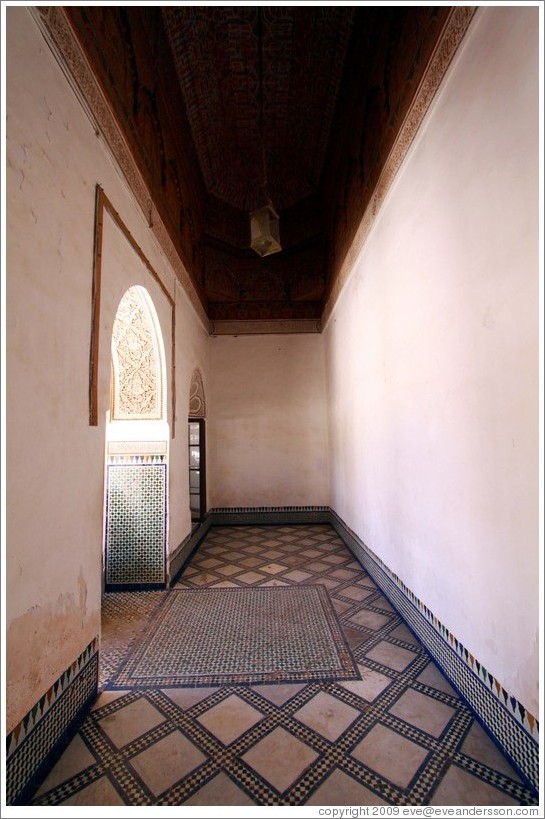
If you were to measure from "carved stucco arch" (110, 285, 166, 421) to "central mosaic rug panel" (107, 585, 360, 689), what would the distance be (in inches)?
50.1

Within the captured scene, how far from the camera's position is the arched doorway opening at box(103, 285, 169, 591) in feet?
8.86

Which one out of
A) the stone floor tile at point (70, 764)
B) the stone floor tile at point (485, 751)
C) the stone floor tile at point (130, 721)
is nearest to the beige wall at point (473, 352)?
the stone floor tile at point (485, 751)

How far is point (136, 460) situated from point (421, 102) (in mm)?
2580

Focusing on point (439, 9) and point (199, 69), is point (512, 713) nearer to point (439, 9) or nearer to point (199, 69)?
point (439, 9)

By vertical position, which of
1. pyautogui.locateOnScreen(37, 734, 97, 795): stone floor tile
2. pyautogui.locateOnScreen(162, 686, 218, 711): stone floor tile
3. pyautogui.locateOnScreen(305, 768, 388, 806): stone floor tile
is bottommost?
pyautogui.locateOnScreen(162, 686, 218, 711): stone floor tile

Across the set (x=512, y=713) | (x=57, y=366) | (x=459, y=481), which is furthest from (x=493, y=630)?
(x=57, y=366)

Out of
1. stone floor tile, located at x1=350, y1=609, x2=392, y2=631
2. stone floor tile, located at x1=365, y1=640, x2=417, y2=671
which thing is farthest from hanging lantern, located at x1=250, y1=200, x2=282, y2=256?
stone floor tile, located at x1=365, y1=640, x2=417, y2=671

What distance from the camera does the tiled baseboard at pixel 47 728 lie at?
1.08m

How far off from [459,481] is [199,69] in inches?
134

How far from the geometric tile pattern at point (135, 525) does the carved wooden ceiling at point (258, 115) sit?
1847 mm

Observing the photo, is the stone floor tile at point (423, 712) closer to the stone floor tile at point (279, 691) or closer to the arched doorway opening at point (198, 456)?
the stone floor tile at point (279, 691)

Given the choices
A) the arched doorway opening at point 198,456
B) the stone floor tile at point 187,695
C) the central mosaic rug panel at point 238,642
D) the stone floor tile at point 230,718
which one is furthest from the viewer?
Result: the arched doorway opening at point 198,456

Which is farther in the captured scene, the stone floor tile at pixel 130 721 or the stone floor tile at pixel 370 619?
the stone floor tile at pixel 370 619

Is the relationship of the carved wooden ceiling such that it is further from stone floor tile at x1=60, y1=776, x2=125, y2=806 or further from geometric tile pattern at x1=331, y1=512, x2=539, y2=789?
stone floor tile at x1=60, y1=776, x2=125, y2=806
